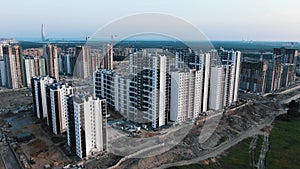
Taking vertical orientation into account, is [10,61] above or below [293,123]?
above

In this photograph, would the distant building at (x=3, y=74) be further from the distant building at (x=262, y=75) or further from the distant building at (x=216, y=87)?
the distant building at (x=262, y=75)

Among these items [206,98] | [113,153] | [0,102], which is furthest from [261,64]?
[0,102]

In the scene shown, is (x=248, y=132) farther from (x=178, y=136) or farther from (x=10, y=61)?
(x=10, y=61)

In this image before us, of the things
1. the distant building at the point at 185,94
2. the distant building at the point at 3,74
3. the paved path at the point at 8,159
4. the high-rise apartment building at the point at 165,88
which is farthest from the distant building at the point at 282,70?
the distant building at the point at 3,74

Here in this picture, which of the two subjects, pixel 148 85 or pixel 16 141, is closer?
pixel 16 141

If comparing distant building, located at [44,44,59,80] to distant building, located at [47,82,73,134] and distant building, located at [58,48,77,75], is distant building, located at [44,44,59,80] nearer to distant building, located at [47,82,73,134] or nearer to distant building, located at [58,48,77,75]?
distant building, located at [58,48,77,75]

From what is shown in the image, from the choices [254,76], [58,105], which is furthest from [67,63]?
[254,76]
